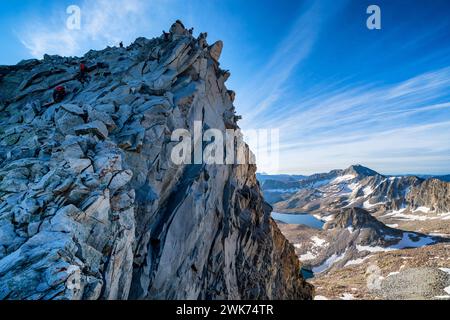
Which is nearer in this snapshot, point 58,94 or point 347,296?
point 58,94

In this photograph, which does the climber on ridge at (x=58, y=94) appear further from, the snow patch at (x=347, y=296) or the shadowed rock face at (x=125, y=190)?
the snow patch at (x=347, y=296)

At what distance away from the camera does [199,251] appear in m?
25.8

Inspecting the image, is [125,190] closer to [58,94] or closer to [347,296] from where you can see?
[58,94]

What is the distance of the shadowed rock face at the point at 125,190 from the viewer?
42.5 feet

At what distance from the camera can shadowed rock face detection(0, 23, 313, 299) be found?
12961 millimetres

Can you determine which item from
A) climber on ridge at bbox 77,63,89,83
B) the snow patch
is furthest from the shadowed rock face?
the snow patch

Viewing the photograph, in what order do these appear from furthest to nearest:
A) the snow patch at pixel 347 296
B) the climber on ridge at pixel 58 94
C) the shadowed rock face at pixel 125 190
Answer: the snow patch at pixel 347 296, the climber on ridge at pixel 58 94, the shadowed rock face at pixel 125 190

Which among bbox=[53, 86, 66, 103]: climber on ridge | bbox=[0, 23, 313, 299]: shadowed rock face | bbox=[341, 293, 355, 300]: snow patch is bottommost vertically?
bbox=[341, 293, 355, 300]: snow patch

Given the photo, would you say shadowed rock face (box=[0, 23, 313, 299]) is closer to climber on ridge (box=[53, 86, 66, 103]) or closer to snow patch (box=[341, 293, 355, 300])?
climber on ridge (box=[53, 86, 66, 103])

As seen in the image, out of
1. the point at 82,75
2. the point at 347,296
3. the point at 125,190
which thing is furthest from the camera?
the point at 347,296

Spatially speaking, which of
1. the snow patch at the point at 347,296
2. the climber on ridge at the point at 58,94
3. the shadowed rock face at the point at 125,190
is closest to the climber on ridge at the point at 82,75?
the shadowed rock face at the point at 125,190

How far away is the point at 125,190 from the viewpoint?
1816cm

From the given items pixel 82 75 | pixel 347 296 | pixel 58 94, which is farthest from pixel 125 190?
pixel 347 296
